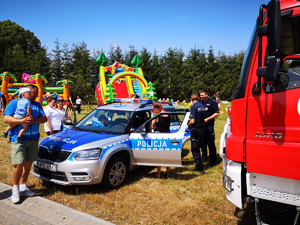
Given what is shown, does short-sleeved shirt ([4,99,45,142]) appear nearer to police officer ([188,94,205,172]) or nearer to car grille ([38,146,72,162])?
car grille ([38,146,72,162])

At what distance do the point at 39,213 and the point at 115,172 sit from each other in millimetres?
1507

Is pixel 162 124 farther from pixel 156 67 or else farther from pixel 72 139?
pixel 156 67

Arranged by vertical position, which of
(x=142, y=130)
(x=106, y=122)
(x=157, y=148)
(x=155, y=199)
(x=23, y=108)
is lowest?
(x=155, y=199)

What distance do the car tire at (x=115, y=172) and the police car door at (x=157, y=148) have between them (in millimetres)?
339

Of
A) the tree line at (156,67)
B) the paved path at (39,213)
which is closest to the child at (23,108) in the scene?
the paved path at (39,213)

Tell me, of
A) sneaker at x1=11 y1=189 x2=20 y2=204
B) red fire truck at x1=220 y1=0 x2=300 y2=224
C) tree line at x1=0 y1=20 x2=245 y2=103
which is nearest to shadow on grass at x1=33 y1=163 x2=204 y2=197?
sneaker at x1=11 y1=189 x2=20 y2=204

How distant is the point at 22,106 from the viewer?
392 centimetres

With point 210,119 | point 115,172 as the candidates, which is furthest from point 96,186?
point 210,119

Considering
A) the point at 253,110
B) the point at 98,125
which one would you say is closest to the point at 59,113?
the point at 98,125

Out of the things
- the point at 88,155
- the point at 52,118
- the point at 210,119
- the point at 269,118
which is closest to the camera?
the point at 269,118

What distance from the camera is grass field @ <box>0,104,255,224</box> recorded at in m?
3.59

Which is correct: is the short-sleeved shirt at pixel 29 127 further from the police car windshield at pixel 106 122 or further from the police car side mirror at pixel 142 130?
the police car side mirror at pixel 142 130

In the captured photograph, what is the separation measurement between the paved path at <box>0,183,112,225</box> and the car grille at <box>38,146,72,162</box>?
28.9 inches

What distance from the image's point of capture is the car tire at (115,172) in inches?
174
